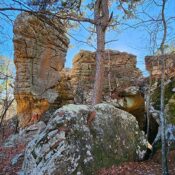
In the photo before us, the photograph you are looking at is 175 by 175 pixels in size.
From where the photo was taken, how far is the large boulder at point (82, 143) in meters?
6.08

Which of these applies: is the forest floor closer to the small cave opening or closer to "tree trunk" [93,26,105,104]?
the small cave opening

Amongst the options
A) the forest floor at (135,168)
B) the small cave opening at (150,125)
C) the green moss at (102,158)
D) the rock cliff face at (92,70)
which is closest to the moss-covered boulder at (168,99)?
the small cave opening at (150,125)

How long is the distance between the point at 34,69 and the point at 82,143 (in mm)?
10478

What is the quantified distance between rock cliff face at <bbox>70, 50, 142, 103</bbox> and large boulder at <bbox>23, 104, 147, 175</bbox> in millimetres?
9169

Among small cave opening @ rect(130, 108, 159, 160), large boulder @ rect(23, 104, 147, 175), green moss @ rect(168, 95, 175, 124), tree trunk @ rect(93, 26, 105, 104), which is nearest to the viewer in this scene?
large boulder @ rect(23, 104, 147, 175)

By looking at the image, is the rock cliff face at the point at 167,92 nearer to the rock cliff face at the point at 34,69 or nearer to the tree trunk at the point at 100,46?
the tree trunk at the point at 100,46

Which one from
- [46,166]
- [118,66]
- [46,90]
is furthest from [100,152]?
[118,66]

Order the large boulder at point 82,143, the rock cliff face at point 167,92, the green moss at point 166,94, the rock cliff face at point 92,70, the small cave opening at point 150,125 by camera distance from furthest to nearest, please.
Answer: the rock cliff face at point 92,70
the small cave opening at point 150,125
the green moss at point 166,94
the rock cliff face at point 167,92
the large boulder at point 82,143

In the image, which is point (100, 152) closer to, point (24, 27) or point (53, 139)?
point (53, 139)

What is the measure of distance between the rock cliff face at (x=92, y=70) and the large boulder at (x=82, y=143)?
361 inches

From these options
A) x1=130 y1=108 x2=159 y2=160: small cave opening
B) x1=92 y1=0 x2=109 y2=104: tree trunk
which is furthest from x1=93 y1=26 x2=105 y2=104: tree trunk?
x1=130 y1=108 x2=159 y2=160: small cave opening

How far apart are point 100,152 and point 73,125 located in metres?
0.95

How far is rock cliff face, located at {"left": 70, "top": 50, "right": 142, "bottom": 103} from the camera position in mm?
17234

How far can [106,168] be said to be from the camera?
6.51m
